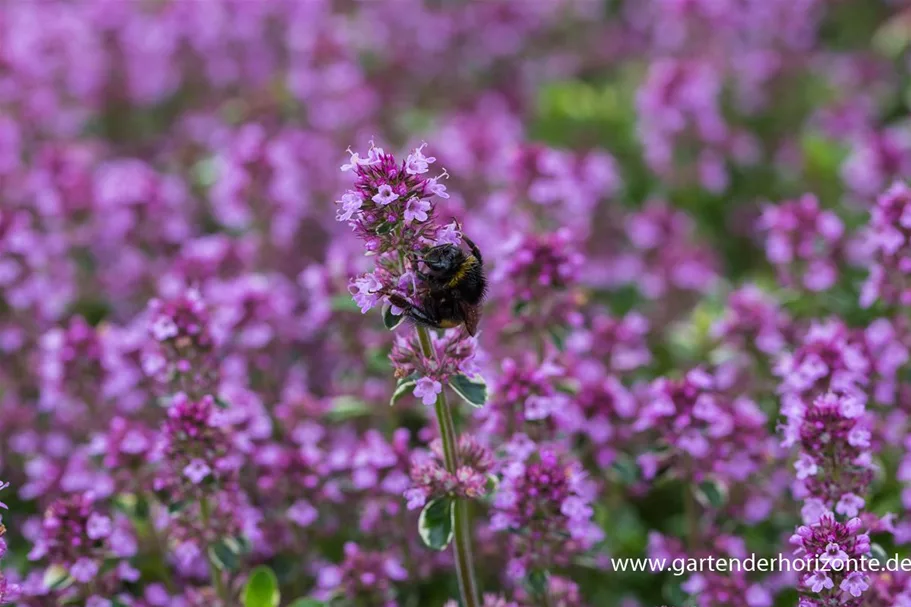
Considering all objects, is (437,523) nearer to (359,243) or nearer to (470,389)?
(470,389)

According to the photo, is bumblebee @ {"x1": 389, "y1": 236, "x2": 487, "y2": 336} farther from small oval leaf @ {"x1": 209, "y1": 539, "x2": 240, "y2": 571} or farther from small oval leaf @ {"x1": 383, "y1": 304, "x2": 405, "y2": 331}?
small oval leaf @ {"x1": 209, "y1": 539, "x2": 240, "y2": 571}

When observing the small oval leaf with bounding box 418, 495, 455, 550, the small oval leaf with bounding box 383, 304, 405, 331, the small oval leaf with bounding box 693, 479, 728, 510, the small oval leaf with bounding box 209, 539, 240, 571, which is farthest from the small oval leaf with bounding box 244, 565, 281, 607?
the small oval leaf with bounding box 693, 479, 728, 510

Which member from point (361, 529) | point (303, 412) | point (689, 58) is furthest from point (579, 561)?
point (689, 58)

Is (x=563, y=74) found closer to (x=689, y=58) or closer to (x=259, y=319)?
(x=689, y=58)

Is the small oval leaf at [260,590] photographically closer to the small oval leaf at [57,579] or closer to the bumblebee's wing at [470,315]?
the small oval leaf at [57,579]

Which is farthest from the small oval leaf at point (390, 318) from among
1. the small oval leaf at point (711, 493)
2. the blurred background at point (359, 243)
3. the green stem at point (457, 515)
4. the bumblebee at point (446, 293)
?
the small oval leaf at point (711, 493)

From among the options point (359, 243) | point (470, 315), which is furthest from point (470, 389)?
point (359, 243)
